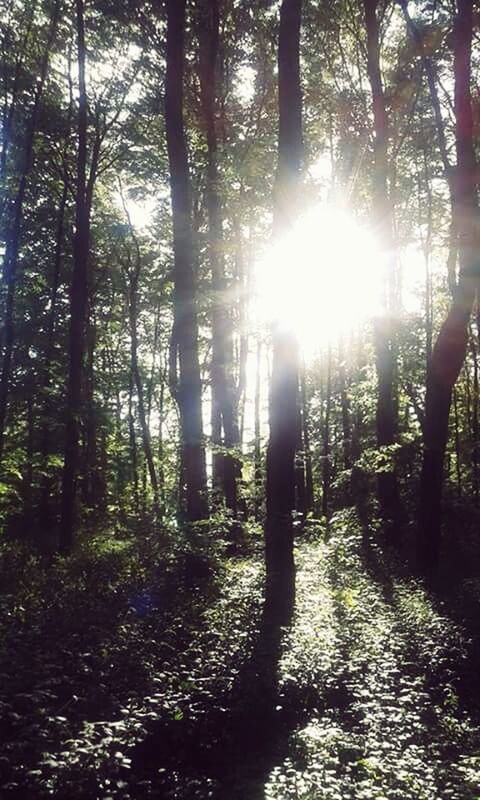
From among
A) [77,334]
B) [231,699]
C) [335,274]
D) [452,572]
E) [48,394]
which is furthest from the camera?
[335,274]

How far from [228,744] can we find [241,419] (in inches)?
890

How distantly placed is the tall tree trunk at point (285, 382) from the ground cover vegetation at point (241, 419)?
0.04 meters

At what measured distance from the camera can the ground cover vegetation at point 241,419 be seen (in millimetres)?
5145

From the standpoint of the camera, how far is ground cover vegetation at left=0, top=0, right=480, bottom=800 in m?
5.14

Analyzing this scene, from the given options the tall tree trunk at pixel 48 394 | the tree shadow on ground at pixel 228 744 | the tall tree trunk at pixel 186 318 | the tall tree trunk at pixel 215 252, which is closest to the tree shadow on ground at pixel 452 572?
the tree shadow on ground at pixel 228 744

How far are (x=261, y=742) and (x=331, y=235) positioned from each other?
59.3 ft

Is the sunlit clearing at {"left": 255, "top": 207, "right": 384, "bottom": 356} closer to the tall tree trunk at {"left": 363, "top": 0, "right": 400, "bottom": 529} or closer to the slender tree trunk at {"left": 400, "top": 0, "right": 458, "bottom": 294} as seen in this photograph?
the tall tree trunk at {"left": 363, "top": 0, "right": 400, "bottom": 529}

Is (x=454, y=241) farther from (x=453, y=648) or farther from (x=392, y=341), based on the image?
(x=453, y=648)

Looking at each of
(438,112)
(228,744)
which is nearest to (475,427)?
(438,112)

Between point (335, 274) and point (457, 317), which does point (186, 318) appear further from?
point (335, 274)

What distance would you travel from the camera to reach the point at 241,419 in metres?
27.7

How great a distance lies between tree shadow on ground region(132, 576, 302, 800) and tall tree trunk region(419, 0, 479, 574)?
6.15m

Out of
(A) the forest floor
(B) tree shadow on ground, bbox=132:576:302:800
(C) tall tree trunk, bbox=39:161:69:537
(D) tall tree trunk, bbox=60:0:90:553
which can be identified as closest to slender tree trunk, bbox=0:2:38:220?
(D) tall tree trunk, bbox=60:0:90:553

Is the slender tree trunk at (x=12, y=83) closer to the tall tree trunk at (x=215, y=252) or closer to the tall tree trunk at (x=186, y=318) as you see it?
the tall tree trunk at (x=215, y=252)
